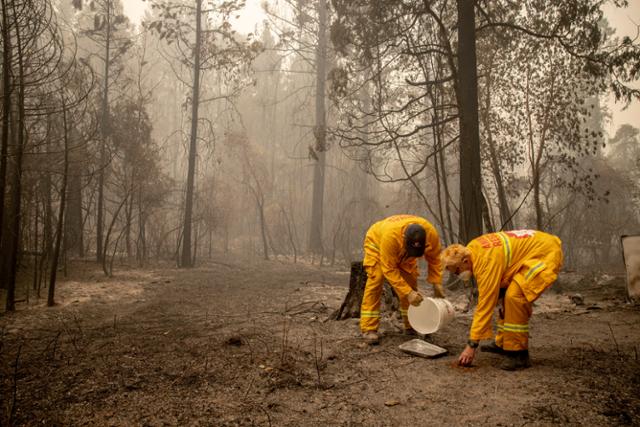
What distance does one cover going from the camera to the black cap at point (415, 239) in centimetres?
402

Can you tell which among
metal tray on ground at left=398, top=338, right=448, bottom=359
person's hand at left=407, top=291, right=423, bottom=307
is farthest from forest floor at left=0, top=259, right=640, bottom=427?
person's hand at left=407, top=291, right=423, bottom=307

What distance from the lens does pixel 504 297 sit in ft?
11.8

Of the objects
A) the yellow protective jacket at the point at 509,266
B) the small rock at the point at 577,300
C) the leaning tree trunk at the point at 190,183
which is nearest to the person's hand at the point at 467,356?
the yellow protective jacket at the point at 509,266

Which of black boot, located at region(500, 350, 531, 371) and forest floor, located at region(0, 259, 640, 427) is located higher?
black boot, located at region(500, 350, 531, 371)

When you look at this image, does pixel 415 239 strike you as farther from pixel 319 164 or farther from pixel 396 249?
pixel 319 164

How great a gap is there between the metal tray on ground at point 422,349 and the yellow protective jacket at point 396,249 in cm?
47

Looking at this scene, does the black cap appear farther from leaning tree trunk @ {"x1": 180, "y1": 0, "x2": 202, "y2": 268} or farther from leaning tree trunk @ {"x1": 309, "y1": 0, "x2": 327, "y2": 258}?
leaning tree trunk @ {"x1": 309, "y1": 0, "x2": 327, "y2": 258}

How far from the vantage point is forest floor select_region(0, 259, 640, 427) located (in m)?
2.76

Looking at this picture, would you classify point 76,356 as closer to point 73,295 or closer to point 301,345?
point 301,345

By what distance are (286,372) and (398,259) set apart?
5.25 ft

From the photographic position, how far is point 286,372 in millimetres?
3512

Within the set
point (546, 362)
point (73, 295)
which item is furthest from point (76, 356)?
point (546, 362)

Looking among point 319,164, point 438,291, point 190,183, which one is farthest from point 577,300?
point 319,164

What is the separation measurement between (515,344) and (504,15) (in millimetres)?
7683
